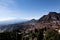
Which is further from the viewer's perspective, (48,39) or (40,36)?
(40,36)

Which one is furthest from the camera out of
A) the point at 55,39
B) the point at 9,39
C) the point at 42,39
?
the point at 9,39

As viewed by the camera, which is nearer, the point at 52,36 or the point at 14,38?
the point at 52,36

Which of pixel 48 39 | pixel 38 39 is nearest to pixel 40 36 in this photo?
pixel 38 39

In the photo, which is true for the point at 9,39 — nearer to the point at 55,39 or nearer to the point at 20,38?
the point at 20,38

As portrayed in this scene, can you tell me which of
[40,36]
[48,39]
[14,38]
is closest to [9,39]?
[14,38]

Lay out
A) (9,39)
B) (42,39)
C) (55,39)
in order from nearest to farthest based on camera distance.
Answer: (55,39)
(42,39)
(9,39)

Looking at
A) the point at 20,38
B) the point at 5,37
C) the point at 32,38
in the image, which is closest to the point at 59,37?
the point at 32,38

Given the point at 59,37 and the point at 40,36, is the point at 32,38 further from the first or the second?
the point at 59,37

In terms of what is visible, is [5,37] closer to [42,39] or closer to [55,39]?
[42,39]
